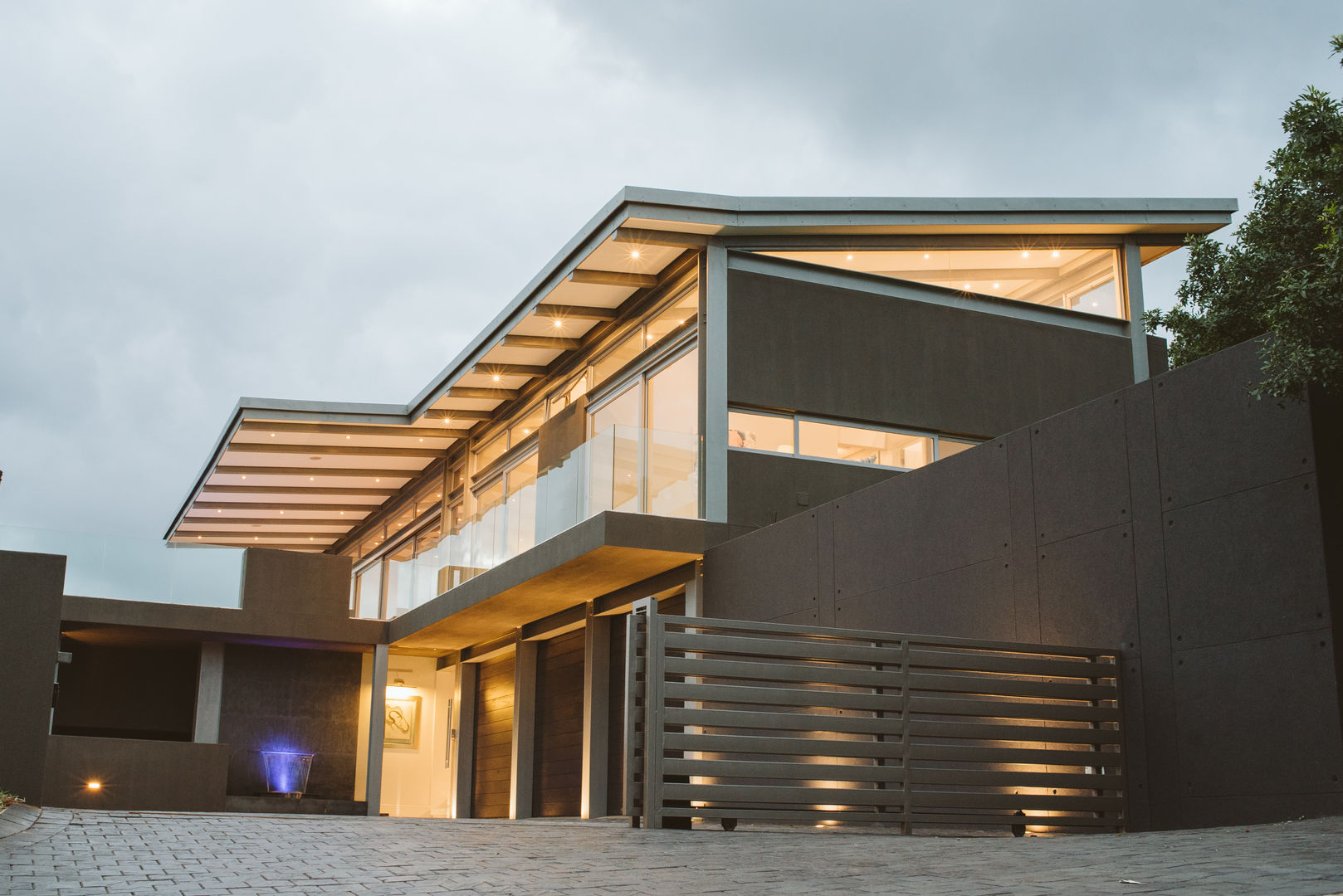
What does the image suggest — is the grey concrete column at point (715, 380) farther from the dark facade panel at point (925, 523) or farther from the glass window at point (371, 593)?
the glass window at point (371, 593)

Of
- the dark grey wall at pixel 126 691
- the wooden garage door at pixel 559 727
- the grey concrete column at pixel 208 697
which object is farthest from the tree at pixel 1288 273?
the dark grey wall at pixel 126 691

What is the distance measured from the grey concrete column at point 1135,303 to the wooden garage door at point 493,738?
10737 mm

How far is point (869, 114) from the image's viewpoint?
150875 millimetres

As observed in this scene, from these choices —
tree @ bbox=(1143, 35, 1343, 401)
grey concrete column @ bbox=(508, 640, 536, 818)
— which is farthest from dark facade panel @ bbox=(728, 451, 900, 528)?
grey concrete column @ bbox=(508, 640, 536, 818)

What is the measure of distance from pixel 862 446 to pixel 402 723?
1147cm

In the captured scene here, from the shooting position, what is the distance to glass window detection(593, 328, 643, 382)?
1719cm

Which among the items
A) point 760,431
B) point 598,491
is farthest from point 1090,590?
point 598,491

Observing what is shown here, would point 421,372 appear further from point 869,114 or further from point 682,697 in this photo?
point 682,697

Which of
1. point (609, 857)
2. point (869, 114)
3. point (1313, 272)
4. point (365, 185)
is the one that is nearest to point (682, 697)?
point (609, 857)

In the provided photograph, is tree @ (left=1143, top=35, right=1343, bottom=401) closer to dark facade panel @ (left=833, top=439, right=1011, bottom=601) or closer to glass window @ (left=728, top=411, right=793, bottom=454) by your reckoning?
dark facade panel @ (left=833, top=439, right=1011, bottom=601)

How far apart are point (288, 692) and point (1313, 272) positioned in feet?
58.7

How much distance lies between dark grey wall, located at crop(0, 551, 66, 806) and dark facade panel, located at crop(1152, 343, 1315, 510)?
369 inches

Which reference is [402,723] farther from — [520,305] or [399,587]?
[520,305]

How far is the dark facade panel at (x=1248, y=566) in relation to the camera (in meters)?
7.51
